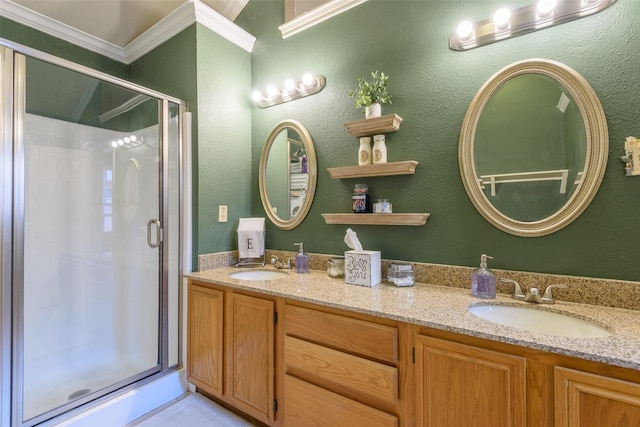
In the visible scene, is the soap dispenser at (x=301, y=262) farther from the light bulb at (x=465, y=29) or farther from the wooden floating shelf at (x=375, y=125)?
the light bulb at (x=465, y=29)

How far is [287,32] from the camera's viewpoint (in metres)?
2.19

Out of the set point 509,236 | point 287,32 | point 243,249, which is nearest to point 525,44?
point 509,236

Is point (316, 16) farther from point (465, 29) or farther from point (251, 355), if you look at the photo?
point (251, 355)

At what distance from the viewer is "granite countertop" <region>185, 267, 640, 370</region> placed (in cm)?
85

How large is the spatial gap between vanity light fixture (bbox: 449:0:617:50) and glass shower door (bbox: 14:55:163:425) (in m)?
1.90

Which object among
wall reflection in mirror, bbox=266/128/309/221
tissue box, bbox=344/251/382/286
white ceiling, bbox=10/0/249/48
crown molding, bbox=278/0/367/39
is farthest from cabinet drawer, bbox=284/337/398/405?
white ceiling, bbox=10/0/249/48

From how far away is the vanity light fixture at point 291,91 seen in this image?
6.67 ft

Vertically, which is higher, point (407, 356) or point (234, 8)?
point (234, 8)

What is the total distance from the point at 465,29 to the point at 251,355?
199 cm

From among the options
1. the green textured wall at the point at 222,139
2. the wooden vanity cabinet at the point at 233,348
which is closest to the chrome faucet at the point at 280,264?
the green textured wall at the point at 222,139

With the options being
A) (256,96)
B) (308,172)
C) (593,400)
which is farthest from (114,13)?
(593,400)

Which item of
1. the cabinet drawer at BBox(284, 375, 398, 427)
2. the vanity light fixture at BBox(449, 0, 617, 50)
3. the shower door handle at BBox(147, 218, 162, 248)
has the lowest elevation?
the cabinet drawer at BBox(284, 375, 398, 427)

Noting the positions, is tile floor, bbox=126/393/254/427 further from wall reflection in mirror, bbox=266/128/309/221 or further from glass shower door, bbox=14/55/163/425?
A: wall reflection in mirror, bbox=266/128/309/221

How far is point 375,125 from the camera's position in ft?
5.49
